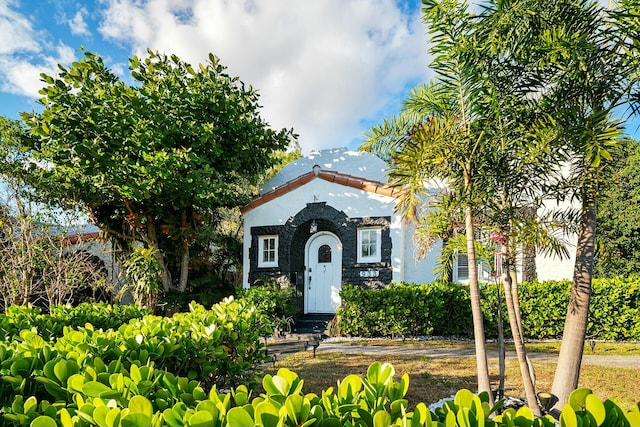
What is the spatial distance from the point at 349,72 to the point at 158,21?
4983 millimetres

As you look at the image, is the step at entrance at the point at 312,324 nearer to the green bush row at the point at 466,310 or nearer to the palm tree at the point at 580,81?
the green bush row at the point at 466,310

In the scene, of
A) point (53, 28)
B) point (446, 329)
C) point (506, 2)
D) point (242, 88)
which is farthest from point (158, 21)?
point (446, 329)

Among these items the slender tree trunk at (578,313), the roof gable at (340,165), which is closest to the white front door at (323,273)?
the roof gable at (340,165)

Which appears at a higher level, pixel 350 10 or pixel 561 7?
pixel 350 10

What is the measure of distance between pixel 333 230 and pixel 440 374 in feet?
22.4

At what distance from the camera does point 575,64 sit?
423cm

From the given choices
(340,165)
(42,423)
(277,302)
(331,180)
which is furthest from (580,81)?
(340,165)

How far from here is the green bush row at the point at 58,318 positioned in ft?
14.1

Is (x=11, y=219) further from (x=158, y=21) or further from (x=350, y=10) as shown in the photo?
(x=350, y=10)

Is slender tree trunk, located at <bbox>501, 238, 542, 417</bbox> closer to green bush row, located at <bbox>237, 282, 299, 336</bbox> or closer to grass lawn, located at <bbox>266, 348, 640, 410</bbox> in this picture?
grass lawn, located at <bbox>266, 348, 640, 410</bbox>

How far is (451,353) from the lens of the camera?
8695mm

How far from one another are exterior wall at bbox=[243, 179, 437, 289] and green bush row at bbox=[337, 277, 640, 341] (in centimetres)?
129

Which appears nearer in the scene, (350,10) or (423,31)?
(423,31)

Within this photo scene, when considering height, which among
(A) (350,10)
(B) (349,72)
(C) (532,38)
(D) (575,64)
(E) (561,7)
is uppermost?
(B) (349,72)
